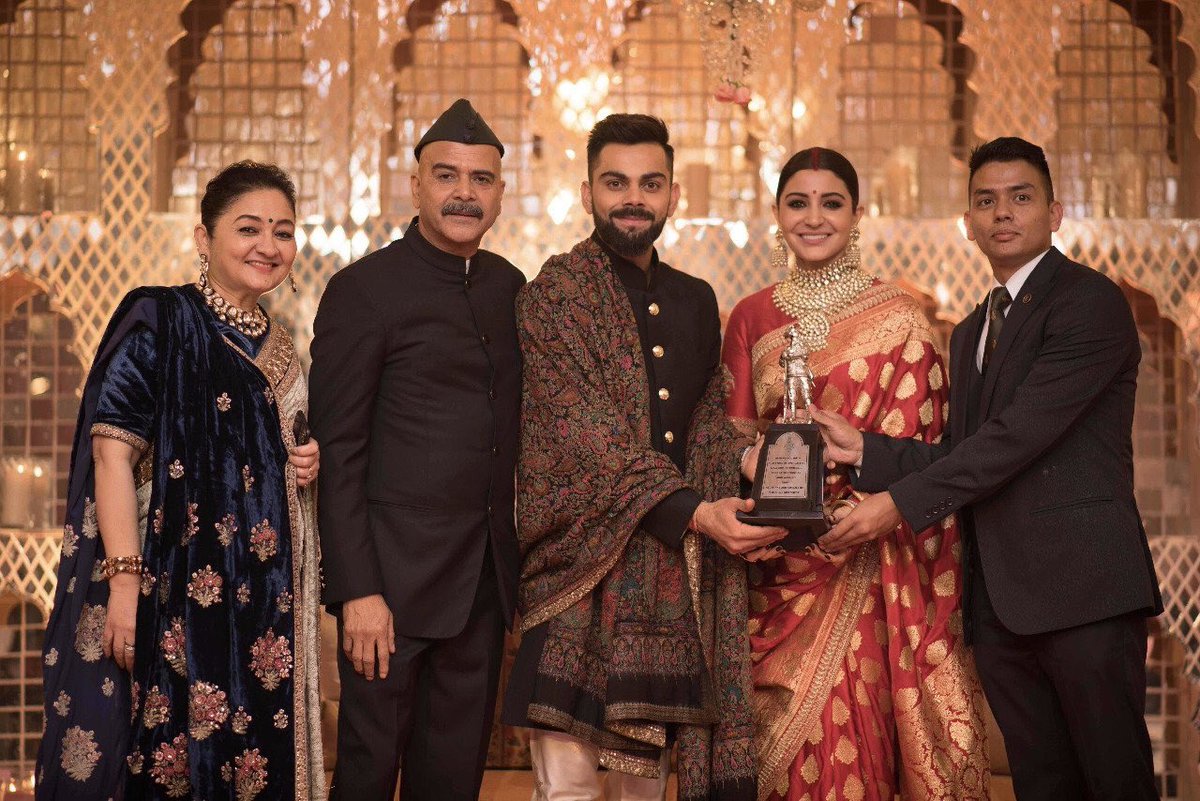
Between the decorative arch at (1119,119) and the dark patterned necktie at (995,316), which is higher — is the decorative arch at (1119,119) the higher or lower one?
the higher one

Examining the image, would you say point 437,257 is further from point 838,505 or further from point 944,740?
point 944,740

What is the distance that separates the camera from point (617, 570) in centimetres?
286

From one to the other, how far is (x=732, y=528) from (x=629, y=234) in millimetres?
743

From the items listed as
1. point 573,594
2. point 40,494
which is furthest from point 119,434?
point 40,494

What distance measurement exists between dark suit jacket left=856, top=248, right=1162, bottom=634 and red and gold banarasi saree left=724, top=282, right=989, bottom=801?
122 millimetres

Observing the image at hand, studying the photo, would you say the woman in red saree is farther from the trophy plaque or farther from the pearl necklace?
the pearl necklace

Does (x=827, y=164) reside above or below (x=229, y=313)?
above

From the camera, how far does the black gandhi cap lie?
9.81 feet

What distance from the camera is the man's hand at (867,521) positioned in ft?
9.43

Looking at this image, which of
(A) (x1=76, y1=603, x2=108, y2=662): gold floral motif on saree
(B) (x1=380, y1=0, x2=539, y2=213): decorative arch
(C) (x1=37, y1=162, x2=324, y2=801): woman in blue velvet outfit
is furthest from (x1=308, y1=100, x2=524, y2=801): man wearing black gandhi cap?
(B) (x1=380, y1=0, x2=539, y2=213): decorative arch

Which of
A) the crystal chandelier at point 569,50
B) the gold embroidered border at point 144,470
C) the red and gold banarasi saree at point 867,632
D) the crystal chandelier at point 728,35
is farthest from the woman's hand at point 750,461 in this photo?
the crystal chandelier at point 569,50

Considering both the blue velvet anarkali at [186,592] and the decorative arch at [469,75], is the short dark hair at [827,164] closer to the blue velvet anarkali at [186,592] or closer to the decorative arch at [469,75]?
the blue velvet anarkali at [186,592]

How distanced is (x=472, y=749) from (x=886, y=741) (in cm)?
98

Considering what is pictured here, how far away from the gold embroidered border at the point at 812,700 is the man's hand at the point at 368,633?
892mm
